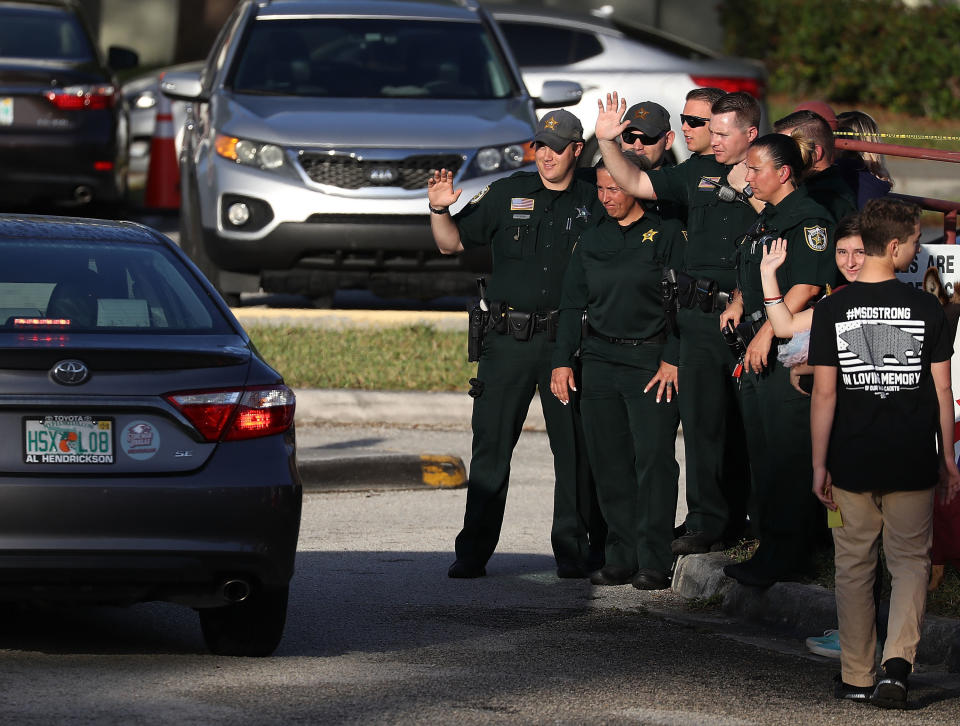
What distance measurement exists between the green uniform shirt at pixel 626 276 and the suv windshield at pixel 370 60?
5.95 meters

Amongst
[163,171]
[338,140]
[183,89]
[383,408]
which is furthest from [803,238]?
[163,171]

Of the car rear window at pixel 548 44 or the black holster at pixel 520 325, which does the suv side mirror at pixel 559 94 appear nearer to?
the car rear window at pixel 548 44

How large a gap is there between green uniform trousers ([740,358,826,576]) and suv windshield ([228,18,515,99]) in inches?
266

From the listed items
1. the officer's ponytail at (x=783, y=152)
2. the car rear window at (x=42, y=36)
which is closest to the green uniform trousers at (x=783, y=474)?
the officer's ponytail at (x=783, y=152)

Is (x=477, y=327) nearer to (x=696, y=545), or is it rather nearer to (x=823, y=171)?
(x=696, y=545)

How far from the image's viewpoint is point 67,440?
6.28 metres

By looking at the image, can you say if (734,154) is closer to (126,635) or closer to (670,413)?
(670,413)

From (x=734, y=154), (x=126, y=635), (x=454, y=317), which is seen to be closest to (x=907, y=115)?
(x=454, y=317)

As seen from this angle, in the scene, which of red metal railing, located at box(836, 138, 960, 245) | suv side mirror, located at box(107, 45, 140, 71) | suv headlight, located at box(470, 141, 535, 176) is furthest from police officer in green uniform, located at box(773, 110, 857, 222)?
suv side mirror, located at box(107, 45, 140, 71)

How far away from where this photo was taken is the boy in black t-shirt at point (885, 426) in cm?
642

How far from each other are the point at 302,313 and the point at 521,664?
25.7 feet

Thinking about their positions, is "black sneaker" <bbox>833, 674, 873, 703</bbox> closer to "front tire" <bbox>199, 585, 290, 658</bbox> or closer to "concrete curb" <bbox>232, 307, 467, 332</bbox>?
"front tire" <bbox>199, 585, 290, 658</bbox>

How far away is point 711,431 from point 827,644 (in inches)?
62.7

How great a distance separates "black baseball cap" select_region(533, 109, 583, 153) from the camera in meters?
8.61
